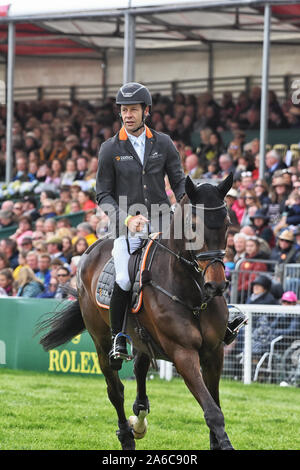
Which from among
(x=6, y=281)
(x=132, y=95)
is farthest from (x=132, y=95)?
(x=6, y=281)

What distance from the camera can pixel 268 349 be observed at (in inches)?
453

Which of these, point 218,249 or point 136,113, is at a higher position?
point 136,113

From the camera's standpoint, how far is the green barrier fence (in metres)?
12.4

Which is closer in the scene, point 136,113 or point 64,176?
point 136,113

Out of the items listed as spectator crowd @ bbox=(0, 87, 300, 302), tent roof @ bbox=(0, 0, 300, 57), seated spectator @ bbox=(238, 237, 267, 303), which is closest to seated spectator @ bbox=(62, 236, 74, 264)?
spectator crowd @ bbox=(0, 87, 300, 302)

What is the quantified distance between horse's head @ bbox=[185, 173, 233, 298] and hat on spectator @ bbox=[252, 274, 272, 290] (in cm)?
592

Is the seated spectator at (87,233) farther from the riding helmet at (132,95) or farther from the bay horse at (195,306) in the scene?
the riding helmet at (132,95)

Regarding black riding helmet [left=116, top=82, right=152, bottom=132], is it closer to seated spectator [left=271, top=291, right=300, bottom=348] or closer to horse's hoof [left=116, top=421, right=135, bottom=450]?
horse's hoof [left=116, top=421, right=135, bottom=450]

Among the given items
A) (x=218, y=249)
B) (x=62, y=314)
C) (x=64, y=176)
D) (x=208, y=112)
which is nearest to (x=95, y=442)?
(x=62, y=314)

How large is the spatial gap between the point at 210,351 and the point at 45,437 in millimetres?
2041

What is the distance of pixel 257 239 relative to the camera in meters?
12.9

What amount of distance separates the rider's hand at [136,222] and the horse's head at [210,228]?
0.60m

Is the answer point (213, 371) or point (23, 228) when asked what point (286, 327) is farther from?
point (23, 228)

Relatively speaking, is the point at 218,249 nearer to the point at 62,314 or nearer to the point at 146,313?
the point at 146,313
